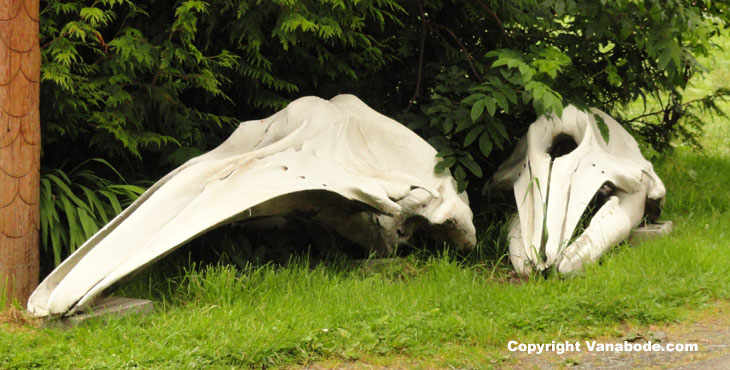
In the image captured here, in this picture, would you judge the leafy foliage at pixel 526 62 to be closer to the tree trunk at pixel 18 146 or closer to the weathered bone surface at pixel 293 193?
the weathered bone surface at pixel 293 193

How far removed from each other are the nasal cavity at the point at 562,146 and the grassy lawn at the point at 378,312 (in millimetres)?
953

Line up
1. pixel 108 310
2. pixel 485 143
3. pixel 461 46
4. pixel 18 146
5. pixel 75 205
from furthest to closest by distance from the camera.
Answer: pixel 461 46 → pixel 485 143 → pixel 75 205 → pixel 18 146 → pixel 108 310

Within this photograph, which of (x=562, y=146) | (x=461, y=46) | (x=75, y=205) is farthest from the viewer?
(x=461, y=46)

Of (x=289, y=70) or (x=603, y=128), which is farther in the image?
(x=289, y=70)

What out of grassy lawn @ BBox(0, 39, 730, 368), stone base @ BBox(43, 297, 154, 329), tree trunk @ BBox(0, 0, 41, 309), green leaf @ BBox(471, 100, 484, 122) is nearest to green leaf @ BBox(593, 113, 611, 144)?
grassy lawn @ BBox(0, 39, 730, 368)

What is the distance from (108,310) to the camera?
464 centimetres

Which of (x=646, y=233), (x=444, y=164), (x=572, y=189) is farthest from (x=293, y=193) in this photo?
(x=646, y=233)

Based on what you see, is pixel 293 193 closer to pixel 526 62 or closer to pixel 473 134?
pixel 473 134

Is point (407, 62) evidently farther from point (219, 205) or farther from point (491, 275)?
point (219, 205)

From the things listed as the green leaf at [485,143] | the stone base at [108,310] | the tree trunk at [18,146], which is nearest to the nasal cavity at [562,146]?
the green leaf at [485,143]

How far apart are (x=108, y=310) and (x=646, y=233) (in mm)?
3940

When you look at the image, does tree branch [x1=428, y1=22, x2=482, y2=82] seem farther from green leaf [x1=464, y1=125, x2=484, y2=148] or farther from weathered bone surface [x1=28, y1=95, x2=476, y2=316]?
weathered bone surface [x1=28, y1=95, x2=476, y2=316]

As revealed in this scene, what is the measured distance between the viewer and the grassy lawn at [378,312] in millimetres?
4262

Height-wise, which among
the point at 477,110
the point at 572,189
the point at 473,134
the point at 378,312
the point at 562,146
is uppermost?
the point at 477,110
